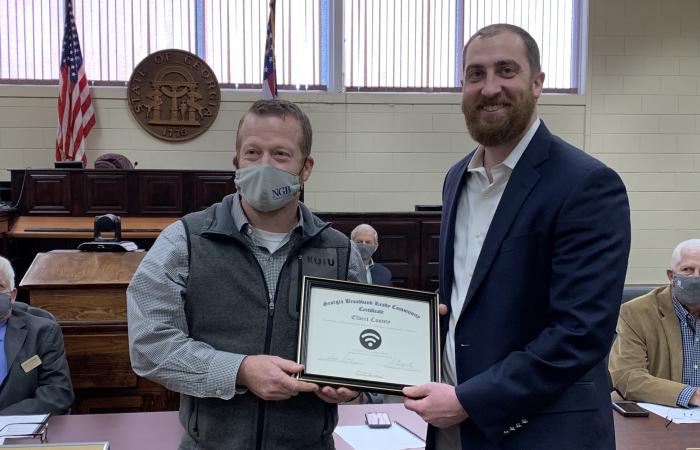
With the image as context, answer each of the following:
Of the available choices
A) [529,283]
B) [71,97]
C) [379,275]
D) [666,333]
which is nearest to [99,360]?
[529,283]

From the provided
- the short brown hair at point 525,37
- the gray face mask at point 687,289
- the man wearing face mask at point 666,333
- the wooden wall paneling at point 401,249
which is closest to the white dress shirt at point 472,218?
the short brown hair at point 525,37

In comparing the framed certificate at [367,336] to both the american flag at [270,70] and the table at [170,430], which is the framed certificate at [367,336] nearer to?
the table at [170,430]

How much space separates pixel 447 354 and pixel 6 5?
8.62 meters

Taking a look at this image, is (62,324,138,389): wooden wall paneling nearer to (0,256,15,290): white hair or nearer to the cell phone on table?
(0,256,15,290): white hair

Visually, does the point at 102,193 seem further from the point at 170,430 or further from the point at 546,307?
the point at 546,307

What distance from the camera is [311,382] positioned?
1376 mm

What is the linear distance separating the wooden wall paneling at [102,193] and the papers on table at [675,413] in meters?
5.96

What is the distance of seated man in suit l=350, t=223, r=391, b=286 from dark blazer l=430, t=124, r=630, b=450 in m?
3.60

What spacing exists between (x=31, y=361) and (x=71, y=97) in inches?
234

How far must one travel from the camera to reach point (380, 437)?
2.01 meters

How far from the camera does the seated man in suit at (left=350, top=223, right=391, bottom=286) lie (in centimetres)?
527

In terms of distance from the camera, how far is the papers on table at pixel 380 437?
1.93 m

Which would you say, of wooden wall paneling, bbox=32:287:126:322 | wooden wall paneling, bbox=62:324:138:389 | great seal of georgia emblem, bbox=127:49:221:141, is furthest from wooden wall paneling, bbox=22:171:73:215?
wooden wall paneling, bbox=62:324:138:389

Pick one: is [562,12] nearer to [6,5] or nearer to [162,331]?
[6,5]
